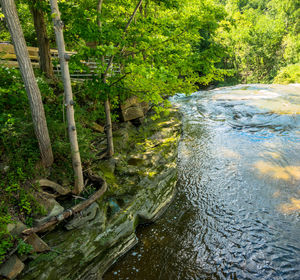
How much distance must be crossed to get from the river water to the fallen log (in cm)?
160

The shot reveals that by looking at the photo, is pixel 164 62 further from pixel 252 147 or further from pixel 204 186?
pixel 252 147

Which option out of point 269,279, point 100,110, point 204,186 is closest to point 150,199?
point 204,186

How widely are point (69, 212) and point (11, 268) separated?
1.33 metres

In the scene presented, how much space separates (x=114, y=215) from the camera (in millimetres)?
5125

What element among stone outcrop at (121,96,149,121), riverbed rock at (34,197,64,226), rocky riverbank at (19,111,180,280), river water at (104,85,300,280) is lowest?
river water at (104,85,300,280)

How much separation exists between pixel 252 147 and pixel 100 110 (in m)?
7.86

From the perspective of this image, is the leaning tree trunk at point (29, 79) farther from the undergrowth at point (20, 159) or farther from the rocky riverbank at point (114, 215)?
the rocky riverbank at point (114, 215)

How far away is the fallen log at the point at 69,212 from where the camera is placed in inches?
154

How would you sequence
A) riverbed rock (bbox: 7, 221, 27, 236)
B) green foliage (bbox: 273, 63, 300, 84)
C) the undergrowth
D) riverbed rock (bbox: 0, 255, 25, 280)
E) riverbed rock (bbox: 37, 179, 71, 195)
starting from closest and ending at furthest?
riverbed rock (bbox: 0, 255, 25, 280) < riverbed rock (bbox: 7, 221, 27, 236) < the undergrowth < riverbed rock (bbox: 37, 179, 71, 195) < green foliage (bbox: 273, 63, 300, 84)

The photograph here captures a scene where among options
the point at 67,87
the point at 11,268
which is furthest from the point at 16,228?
the point at 67,87

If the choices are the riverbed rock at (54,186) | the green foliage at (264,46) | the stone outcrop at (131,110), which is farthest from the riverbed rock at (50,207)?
the green foliage at (264,46)

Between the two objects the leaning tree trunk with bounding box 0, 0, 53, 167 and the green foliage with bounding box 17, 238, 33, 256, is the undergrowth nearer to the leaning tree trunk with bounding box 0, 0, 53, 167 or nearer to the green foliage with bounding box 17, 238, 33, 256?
the green foliage with bounding box 17, 238, 33, 256

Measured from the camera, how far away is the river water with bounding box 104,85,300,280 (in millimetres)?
4707

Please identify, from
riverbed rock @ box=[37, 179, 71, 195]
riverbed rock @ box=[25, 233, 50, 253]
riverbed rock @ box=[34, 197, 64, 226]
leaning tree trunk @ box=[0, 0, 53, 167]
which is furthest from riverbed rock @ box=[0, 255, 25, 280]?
leaning tree trunk @ box=[0, 0, 53, 167]
